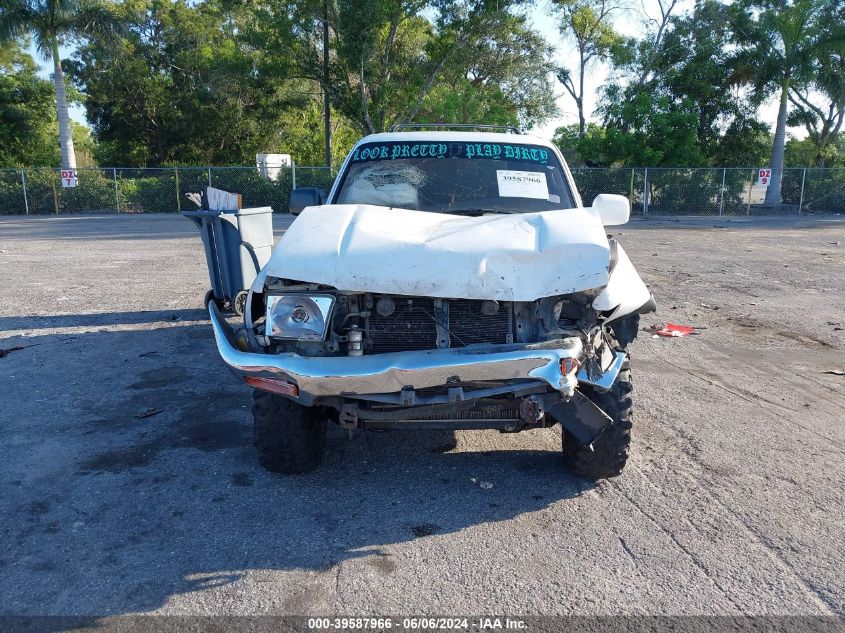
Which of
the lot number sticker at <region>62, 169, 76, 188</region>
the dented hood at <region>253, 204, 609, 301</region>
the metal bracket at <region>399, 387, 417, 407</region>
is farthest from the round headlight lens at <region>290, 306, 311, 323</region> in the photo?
the lot number sticker at <region>62, 169, 76, 188</region>

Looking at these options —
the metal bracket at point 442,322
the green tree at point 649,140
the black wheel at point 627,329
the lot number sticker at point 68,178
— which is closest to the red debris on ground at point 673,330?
the black wheel at point 627,329

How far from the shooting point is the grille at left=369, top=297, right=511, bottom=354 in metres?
3.51

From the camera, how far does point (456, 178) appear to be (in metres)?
5.02

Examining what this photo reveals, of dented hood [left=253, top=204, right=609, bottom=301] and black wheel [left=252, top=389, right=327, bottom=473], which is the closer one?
dented hood [left=253, top=204, right=609, bottom=301]

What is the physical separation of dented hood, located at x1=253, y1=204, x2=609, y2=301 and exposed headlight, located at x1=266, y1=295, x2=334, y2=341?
0.12 m

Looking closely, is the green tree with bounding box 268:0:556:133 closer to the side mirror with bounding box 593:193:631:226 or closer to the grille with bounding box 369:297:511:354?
the side mirror with bounding box 593:193:631:226

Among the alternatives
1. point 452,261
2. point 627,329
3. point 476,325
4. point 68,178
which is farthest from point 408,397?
point 68,178

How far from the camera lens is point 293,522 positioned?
3480 millimetres

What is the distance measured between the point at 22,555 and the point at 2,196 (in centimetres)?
2847

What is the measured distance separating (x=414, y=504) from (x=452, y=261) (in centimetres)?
135

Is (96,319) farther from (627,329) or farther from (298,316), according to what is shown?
(627,329)

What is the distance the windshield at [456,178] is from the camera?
4840 mm

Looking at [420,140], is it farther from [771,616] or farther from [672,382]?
[771,616]

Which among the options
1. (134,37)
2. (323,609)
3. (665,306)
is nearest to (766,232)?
(665,306)
